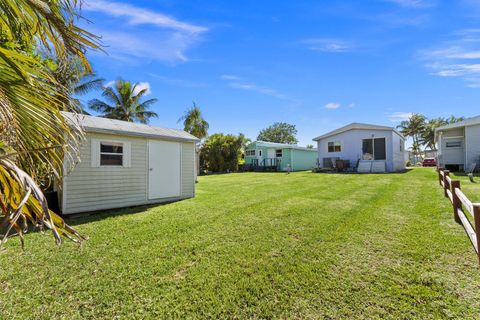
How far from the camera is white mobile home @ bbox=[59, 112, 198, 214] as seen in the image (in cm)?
A: 615

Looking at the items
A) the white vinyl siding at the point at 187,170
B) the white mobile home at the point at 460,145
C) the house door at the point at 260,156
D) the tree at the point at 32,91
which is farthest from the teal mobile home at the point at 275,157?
the tree at the point at 32,91

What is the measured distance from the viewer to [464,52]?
30.5 feet

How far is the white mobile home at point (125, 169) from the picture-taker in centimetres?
615

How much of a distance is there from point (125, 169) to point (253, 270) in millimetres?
5597

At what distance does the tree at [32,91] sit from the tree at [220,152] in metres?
21.8

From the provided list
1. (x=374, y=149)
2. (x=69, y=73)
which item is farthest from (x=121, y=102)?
(x=374, y=149)

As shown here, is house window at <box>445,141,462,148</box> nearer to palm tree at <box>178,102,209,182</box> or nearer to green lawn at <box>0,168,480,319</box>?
green lawn at <box>0,168,480,319</box>

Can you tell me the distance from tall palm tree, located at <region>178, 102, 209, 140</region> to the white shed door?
1408 cm

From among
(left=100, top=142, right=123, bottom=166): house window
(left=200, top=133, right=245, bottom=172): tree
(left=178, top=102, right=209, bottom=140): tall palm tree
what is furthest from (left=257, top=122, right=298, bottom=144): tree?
(left=100, top=142, right=123, bottom=166): house window

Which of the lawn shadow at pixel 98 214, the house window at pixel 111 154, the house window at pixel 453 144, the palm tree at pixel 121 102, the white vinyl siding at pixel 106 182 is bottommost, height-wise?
the lawn shadow at pixel 98 214

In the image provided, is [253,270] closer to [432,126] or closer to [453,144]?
[453,144]

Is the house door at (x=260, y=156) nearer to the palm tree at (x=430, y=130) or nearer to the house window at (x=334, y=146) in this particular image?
the house window at (x=334, y=146)

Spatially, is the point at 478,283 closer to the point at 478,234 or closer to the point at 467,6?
the point at 478,234

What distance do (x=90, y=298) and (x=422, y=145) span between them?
193ft
